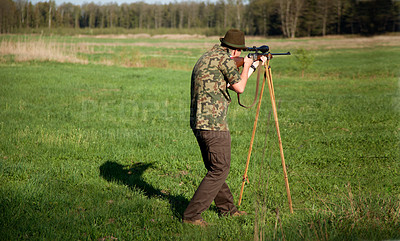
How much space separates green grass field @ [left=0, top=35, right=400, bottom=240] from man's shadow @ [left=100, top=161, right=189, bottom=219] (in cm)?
3

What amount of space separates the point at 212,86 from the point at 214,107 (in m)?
0.27

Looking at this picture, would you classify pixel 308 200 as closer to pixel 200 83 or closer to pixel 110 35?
pixel 200 83

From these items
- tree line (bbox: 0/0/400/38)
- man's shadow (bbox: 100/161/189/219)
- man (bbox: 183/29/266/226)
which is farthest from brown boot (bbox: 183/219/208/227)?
tree line (bbox: 0/0/400/38)

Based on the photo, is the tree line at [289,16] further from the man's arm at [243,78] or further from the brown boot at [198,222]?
the brown boot at [198,222]

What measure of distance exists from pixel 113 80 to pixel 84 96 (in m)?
5.53

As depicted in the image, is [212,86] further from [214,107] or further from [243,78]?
[243,78]

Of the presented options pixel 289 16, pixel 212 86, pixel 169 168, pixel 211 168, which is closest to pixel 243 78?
pixel 212 86

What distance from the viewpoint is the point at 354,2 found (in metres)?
44.8

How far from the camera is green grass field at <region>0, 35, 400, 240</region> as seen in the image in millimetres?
4383

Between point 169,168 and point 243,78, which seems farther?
point 169,168

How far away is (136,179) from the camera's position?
6.34m

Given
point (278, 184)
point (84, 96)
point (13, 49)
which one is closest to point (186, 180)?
point (278, 184)

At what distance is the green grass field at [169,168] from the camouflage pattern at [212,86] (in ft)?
2.29

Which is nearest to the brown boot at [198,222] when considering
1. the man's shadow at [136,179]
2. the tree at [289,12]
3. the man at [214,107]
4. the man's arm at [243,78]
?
the man at [214,107]
